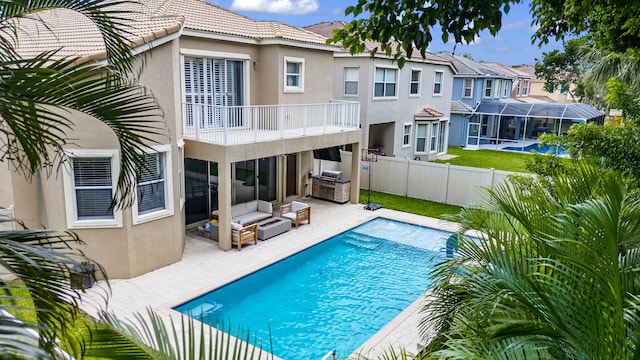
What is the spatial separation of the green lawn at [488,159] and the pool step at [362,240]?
50.1 ft

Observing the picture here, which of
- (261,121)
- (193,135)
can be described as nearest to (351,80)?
(261,121)

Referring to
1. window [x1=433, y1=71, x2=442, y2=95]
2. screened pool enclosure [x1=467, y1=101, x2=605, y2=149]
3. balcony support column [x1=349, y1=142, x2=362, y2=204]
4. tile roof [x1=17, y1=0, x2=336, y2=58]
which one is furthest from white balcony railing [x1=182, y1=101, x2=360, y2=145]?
Result: screened pool enclosure [x1=467, y1=101, x2=605, y2=149]

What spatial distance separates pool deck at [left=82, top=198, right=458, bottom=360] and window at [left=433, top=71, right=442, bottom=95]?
14.2 metres

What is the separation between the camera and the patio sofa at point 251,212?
53.3 feet

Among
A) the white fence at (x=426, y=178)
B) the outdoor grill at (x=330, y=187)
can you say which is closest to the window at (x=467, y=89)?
the white fence at (x=426, y=178)

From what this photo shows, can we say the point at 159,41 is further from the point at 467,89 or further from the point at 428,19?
the point at 467,89

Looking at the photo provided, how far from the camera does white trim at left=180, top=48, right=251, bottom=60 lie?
566 inches

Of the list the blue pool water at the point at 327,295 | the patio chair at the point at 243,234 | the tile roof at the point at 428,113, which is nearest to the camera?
the blue pool water at the point at 327,295

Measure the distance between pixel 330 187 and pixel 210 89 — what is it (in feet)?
24.2

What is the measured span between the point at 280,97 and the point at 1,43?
13.8 meters

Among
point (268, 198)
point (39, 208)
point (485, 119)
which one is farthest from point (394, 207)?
point (485, 119)

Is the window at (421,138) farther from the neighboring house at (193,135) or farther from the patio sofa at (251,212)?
the patio sofa at (251,212)

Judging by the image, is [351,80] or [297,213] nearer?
[297,213]

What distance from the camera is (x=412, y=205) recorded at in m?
20.5
